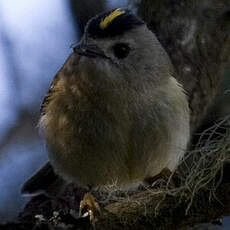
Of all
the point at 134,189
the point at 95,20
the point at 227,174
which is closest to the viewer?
the point at 227,174

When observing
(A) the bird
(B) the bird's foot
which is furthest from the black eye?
(B) the bird's foot

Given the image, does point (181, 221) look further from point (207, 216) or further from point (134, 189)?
point (134, 189)

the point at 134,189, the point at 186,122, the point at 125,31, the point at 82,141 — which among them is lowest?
the point at 134,189

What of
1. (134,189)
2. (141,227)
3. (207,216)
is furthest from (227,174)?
(134,189)

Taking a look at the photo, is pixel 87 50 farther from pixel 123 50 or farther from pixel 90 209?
pixel 90 209

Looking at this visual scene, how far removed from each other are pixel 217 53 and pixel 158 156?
836mm

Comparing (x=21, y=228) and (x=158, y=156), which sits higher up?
(x=21, y=228)

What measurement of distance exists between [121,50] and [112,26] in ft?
0.50

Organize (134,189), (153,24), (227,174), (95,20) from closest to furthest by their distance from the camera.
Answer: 1. (227,174)
2. (95,20)
3. (134,189)
4. (153,24)

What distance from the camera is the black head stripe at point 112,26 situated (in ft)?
11.3

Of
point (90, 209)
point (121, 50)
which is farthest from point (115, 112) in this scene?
point (90, 209)

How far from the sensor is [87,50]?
334cm

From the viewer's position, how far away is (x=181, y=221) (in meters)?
2.78

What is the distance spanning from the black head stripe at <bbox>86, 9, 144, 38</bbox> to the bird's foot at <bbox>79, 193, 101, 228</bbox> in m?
0.85
